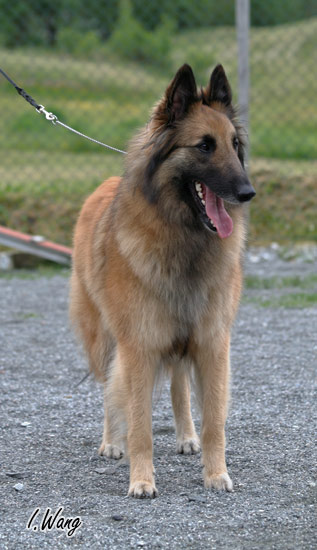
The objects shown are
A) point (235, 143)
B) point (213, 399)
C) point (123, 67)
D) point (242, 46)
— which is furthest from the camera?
point (123, 67)

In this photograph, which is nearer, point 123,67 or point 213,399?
point 213,399

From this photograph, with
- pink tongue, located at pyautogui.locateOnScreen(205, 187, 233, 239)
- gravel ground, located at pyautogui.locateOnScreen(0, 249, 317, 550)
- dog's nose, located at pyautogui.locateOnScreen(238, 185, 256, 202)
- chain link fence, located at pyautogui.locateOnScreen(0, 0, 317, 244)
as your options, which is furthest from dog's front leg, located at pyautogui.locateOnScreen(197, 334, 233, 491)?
chain link fence, located at pyautogui.locateOnScreen(0, 0, 317, 244)

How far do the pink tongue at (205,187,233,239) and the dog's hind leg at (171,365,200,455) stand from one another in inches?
35.7

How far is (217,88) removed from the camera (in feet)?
11.4

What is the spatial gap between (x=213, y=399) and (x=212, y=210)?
86cm

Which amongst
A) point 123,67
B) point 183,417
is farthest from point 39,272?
point 183,417

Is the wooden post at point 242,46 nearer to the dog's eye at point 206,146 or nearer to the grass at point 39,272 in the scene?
the grass at point 39,272

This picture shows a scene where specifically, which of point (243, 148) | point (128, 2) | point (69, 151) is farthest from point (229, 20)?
point (243, 148)

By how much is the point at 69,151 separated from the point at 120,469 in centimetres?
878

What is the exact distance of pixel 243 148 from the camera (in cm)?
354

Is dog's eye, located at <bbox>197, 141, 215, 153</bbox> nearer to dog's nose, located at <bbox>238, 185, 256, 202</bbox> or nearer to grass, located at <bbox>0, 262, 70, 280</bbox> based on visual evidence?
dog's nose, located at <bbox>238, 185, 256, 202</bbox>

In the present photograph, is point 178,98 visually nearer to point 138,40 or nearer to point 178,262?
point 178,262

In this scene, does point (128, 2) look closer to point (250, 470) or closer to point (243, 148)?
point (243, 148)

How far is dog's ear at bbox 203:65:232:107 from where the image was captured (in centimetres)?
345
